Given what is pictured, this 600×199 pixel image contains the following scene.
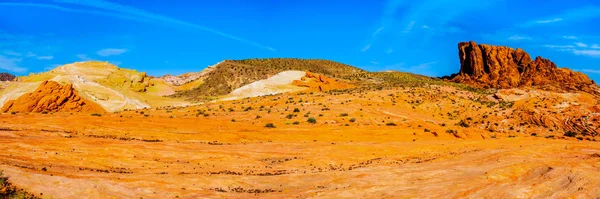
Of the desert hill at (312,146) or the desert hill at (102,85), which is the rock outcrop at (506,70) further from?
the desert hill at (102,85)

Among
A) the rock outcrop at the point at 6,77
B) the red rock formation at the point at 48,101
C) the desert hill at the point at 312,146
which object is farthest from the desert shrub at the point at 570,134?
the rock outcrop at the point at 6,77

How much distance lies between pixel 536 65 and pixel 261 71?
56.1 m

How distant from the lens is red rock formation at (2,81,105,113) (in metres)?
43.7

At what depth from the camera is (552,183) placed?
1584 cm

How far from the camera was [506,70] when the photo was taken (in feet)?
237

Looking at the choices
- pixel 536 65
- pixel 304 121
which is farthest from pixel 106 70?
pixel 536 65

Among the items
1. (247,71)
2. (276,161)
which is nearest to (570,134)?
(276,161)

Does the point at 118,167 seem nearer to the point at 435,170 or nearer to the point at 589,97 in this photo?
the point at 435,170

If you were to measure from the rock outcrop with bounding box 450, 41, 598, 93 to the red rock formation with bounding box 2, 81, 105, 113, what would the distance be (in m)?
57.4

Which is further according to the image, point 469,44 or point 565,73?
point 469,44

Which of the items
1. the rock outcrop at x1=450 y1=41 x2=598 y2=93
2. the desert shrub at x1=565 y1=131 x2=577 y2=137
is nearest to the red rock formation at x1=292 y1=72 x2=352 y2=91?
the rock outcrop at x1=450 y1=41 x2=598 y2=93

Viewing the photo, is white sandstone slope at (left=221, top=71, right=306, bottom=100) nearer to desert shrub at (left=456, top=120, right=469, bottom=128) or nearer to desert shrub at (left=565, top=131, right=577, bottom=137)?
desert shrub at (left=456, top=120, right=469, bottom=128)

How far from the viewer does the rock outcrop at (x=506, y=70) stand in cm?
6788

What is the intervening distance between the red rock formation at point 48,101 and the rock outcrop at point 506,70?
5742cm
